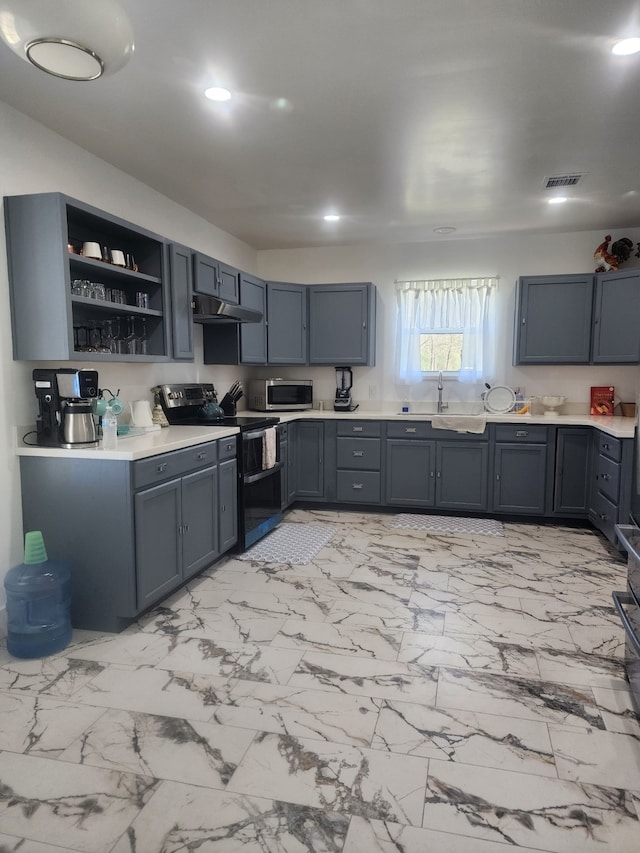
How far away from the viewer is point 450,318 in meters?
5.21

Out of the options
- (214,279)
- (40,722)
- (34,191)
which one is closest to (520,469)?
(214,279)

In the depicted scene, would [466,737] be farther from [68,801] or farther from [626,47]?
[626,47]

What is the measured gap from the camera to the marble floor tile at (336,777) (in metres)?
1.60

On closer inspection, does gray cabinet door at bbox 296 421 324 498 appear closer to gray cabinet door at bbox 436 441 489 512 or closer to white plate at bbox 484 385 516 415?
gray cabinet door at bbox 436 441 489 512

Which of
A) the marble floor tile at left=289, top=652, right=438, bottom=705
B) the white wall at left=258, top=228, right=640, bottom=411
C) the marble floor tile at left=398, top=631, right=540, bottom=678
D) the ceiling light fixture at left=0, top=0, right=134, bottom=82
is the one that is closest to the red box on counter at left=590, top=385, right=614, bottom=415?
the white wall at left=258, top=228, right=640, bottom=411

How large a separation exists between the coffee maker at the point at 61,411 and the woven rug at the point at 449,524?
2.77 m

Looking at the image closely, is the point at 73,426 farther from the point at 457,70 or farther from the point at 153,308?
the point at 457,70

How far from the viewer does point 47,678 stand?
2.26 meters

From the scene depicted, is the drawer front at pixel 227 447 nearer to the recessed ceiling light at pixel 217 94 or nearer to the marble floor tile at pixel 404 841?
the recessed ceiling light at pixel 217 94

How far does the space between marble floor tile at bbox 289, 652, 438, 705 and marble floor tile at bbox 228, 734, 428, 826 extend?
0.34m

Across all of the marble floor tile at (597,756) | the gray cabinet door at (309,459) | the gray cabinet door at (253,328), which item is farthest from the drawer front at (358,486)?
the marble floor tile at (597,756)

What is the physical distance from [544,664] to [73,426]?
250cm

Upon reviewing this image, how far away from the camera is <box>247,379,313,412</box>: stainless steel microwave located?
5.17 m

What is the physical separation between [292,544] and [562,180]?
10.4ft
